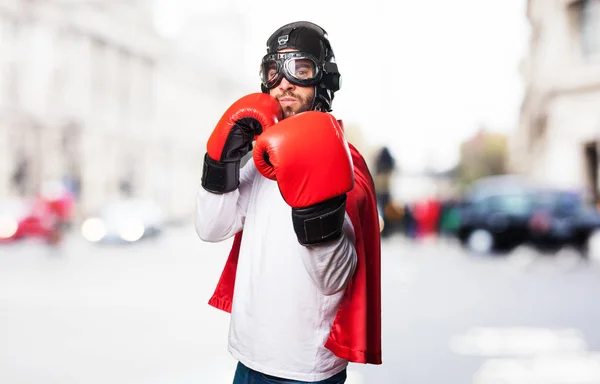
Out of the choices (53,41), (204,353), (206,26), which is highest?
(206,26)

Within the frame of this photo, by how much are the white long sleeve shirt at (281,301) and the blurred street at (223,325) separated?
2571mm

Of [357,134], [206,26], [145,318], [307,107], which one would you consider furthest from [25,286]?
[357,134]

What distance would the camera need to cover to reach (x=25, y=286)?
840 cm

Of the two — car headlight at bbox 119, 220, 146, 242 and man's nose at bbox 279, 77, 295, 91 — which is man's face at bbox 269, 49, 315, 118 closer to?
man's nose at bbox 279, 77, 295, 91

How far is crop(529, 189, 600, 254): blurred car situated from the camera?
1221cm

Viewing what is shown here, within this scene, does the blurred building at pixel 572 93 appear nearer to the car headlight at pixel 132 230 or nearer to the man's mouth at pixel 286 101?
the car headlight at pixel 132 230

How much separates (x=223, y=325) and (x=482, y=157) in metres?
57.5

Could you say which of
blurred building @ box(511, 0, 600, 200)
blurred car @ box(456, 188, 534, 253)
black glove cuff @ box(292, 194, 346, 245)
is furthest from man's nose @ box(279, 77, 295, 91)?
blurred building @ box(511, 0, 600, 200)

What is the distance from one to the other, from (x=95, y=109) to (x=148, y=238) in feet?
49.4

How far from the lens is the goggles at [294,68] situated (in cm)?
206

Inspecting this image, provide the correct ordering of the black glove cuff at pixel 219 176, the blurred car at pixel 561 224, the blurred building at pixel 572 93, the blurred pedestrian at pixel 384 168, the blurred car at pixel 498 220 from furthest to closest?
the blurred building at pixel 572 93
the blurred car at pixel 498 220
the blurred car at pixel 561 224
the blurred pedestrian at pixel 384 168
the black glove cuff at pixel 219 176

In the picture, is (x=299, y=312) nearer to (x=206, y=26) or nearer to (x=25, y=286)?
(x=25, y=286)

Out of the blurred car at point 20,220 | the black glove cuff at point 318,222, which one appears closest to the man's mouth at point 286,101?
the black glove cuff at point 318,222

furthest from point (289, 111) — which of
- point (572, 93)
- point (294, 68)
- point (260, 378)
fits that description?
point (572, 93)
